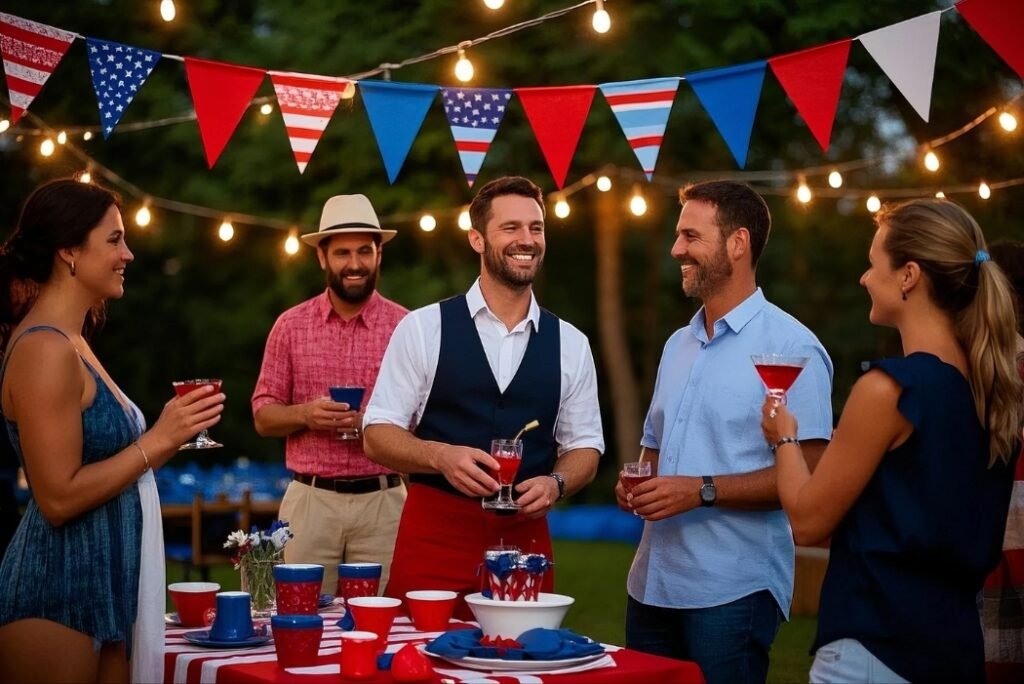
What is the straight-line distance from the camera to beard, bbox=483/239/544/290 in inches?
151

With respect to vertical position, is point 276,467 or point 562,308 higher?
point 562,308

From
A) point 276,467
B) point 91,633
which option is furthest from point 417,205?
point 91,633

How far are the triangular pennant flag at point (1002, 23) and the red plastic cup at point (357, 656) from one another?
3133 mm

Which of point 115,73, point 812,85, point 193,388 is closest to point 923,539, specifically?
point 193,388

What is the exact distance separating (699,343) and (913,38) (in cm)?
175

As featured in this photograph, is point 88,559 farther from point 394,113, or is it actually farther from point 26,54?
point 394,113

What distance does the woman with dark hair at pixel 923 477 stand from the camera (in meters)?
2.66

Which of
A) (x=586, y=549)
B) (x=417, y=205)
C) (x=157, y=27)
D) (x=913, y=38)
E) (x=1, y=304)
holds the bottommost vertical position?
(x=586, y=549)

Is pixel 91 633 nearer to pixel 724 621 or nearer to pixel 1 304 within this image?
pixel 1 304

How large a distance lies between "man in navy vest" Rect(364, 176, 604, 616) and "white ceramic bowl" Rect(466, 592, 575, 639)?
0.71 m

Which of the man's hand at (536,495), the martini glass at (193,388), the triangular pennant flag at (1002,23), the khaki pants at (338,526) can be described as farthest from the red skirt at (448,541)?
the triangular pennant flag at (1002,23)

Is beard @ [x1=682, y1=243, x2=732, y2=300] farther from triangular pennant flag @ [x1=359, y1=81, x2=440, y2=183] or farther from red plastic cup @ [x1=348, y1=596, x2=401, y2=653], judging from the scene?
triangular pennant flag @ [x1=359, y1=81, x2=440, y2=183]

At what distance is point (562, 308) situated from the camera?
49.6 ft

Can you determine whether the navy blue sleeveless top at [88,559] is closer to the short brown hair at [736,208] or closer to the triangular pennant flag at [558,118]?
the short brown hair at [736,208]
